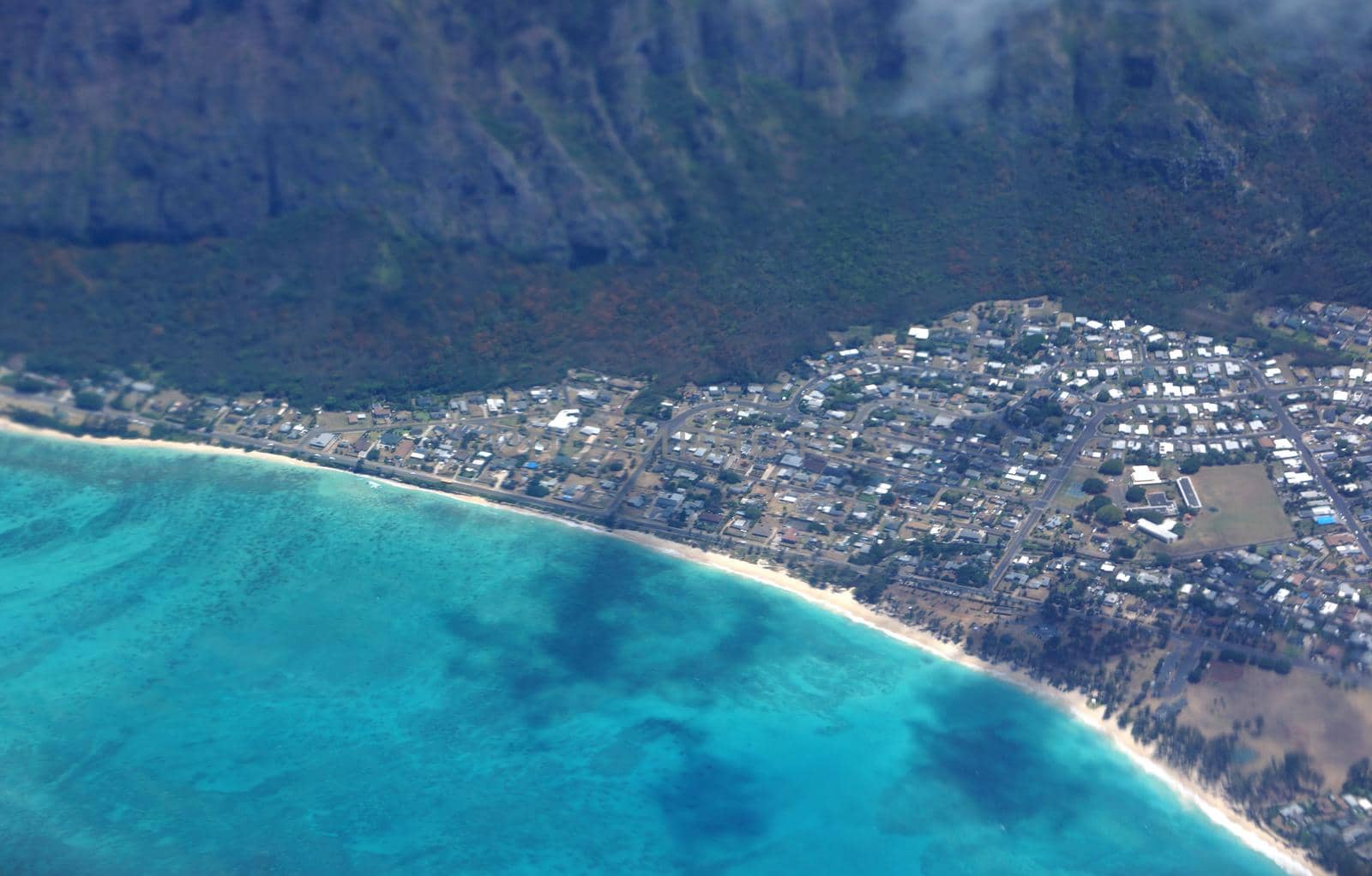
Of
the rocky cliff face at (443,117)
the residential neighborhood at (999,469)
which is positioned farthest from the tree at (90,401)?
the rocky cliff face at (443,117)

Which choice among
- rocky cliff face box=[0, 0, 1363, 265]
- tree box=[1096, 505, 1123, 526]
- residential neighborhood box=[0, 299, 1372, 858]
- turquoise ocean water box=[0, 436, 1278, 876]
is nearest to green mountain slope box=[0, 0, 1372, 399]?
rocky cliff face box=[0, 0, 1363, 265]

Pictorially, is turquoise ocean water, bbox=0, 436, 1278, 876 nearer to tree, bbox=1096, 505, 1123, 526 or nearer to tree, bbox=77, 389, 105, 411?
tree, bbox=77, 389, 105, 411

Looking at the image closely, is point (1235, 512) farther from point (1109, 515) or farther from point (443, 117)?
point (443, 117)

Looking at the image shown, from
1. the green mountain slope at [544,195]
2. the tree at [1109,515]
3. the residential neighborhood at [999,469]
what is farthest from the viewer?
the green mountain slope at [544,195]

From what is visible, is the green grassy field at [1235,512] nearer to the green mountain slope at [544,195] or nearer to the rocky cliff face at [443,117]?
the green mountain slope at [544,195]

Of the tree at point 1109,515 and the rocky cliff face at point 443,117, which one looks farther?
the rocky cliff face at point 443,117

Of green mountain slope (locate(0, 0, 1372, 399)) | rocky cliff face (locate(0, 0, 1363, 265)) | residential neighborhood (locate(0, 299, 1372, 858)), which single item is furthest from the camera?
rocky cliff face (locate(0, 0, 1363, 265))
